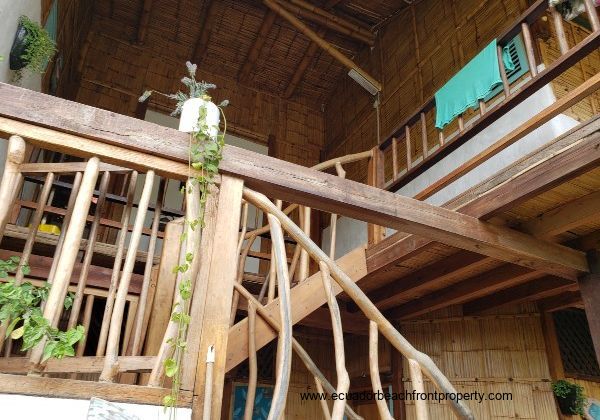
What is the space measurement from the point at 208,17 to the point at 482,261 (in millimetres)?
5982

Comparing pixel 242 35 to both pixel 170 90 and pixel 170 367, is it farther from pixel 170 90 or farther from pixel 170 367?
pixel 170 367

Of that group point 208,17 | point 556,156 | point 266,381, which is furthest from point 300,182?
point 208,17

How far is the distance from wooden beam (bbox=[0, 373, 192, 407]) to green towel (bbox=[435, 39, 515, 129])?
11.0 feet

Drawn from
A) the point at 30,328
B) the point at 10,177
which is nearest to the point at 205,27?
the point at 10,177

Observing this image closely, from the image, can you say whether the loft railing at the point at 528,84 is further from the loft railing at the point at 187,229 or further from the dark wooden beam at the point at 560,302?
the dark wooden beam at the point at 560,302

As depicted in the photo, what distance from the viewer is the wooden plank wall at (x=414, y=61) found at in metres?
5.54

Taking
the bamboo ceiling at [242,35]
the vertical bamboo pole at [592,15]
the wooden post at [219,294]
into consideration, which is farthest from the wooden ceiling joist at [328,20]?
the wooden post at [219,294]

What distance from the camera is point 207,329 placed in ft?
6.42

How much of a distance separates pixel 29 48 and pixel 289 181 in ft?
9.72

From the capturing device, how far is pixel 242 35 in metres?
8.02

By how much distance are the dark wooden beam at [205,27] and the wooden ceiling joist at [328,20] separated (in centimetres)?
110

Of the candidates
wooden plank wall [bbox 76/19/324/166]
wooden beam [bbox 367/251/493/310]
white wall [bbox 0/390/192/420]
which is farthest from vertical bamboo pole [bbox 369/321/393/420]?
wooden plank wall [bbox 76/19/324/166]

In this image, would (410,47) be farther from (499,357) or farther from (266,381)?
(266,381)

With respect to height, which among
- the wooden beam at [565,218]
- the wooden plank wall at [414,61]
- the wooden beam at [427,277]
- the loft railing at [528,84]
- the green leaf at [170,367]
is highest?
the wooden plank wall at [414,61]
